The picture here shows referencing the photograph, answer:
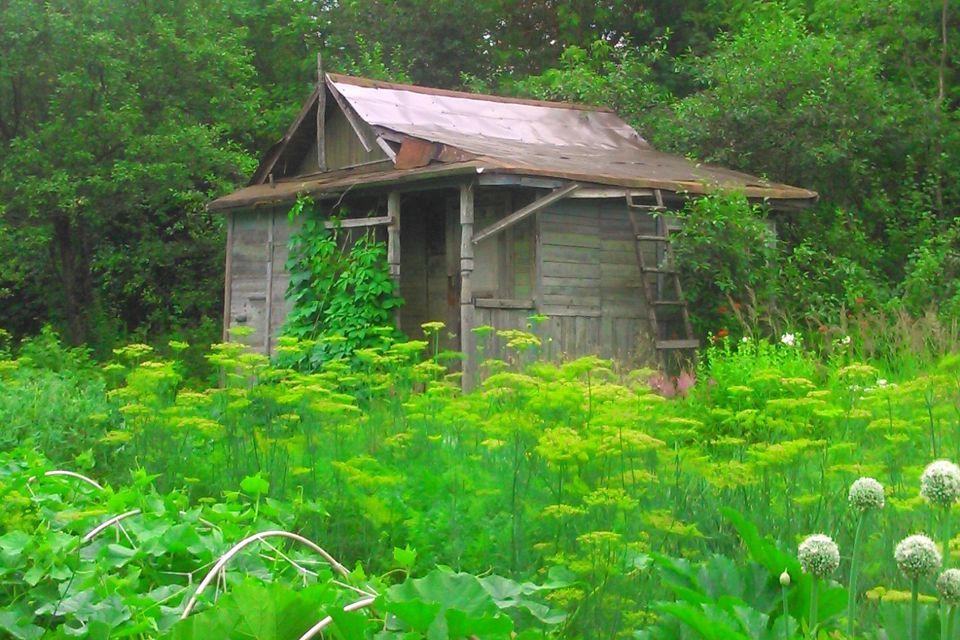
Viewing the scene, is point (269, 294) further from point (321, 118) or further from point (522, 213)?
point (522, 213)

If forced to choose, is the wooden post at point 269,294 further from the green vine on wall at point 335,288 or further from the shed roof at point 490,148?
the green vine on wall at point 335,288

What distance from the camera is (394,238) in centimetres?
1346

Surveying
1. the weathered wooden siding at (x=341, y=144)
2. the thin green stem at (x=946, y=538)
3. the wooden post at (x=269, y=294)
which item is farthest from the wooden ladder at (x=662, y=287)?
the thin green stem at (x=946, y=538)

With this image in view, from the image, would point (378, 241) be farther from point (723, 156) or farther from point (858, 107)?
point (858, 107)

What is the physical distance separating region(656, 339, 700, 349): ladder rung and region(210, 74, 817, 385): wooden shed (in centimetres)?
2

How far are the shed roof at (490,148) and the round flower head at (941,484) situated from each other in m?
9.65

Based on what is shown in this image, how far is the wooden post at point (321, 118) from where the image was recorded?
1520cm

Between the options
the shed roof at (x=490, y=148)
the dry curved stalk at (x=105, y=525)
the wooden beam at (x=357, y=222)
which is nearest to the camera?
the dry curved stalk at (x=105, y=525)

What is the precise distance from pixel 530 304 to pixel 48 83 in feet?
31.2

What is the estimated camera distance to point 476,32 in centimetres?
2766

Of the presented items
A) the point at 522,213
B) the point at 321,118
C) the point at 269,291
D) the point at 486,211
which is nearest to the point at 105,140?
the point at 269,291

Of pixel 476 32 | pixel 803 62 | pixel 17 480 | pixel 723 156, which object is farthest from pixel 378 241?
pixel 476 32

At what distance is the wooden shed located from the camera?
1291cm

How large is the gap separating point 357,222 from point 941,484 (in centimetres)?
1200
